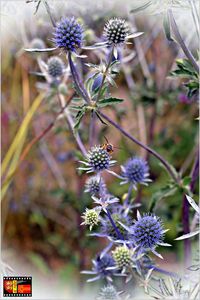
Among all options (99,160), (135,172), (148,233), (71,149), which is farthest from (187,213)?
(71,149)

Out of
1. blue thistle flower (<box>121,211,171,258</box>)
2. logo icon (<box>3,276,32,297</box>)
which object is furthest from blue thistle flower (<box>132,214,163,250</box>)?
logo icon (<box>3,276,32,297</box>)

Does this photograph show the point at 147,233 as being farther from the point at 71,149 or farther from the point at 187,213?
Result: the point at 71,149

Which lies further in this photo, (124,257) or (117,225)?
(117,225)

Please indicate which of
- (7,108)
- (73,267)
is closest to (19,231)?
(73,267)

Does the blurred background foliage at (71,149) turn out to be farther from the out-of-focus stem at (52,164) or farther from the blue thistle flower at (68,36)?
the blue thistle flower at (68,36)

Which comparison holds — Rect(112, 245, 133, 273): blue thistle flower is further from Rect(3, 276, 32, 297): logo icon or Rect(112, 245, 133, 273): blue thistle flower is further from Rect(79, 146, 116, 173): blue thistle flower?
Rect(3, 276, 32, 297): logo icon

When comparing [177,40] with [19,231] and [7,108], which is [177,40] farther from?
[19,231]
